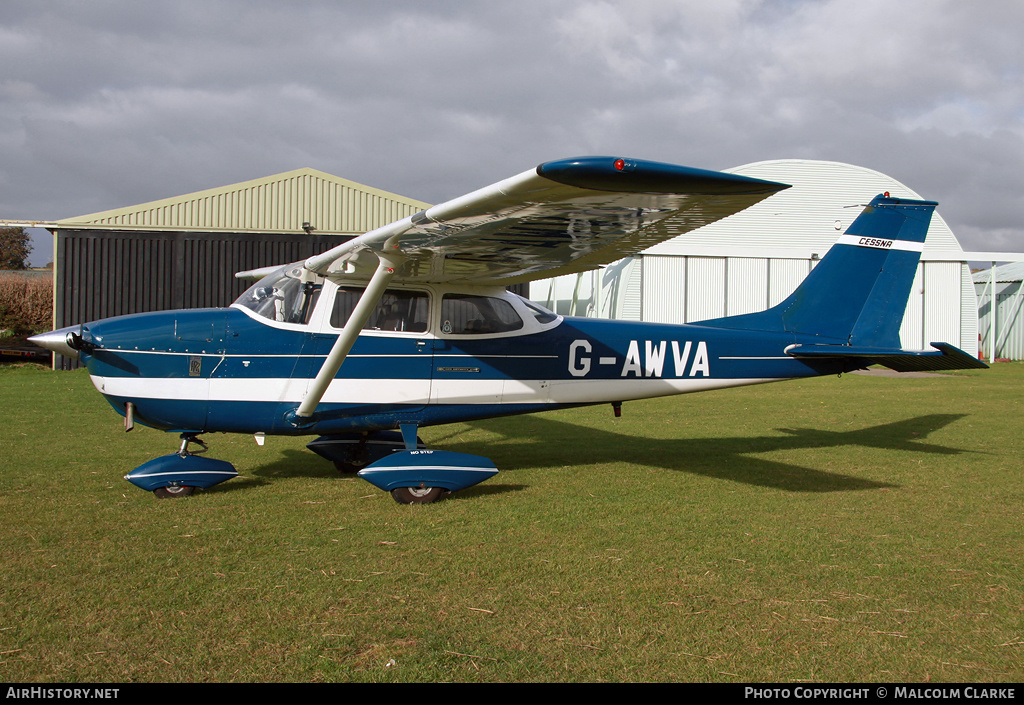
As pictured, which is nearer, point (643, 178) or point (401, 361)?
point (643, 178)

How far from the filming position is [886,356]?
23.8ft

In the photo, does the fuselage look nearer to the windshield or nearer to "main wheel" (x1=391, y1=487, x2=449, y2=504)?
the windshield

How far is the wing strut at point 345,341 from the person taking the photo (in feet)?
17.9

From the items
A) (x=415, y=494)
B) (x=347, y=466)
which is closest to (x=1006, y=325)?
(x=347, y=466)

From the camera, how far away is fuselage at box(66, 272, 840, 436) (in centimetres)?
593

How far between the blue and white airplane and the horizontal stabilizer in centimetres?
3

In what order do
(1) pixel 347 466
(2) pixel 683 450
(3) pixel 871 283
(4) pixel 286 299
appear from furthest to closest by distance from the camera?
(2) pixel 683 450 → (3) pixel 871 283 → (1) pixel 347 466 → (4) pixel 286 299

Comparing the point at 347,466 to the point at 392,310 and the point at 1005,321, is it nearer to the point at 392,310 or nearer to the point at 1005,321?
the point at 392,310

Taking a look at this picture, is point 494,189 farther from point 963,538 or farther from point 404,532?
point 963,538

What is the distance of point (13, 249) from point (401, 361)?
6957cm

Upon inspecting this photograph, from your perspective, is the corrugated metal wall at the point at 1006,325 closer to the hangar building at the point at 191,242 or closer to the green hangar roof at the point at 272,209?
the green hangar roof at the point at 272,209

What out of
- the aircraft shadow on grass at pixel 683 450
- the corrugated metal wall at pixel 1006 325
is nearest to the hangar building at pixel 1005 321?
the corrugated metal wall at pixel 1006 325

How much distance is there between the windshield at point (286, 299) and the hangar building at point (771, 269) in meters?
19.1

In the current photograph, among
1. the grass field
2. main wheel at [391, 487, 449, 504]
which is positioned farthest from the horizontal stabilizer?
main wheel at [391, 487, 449, 504]
